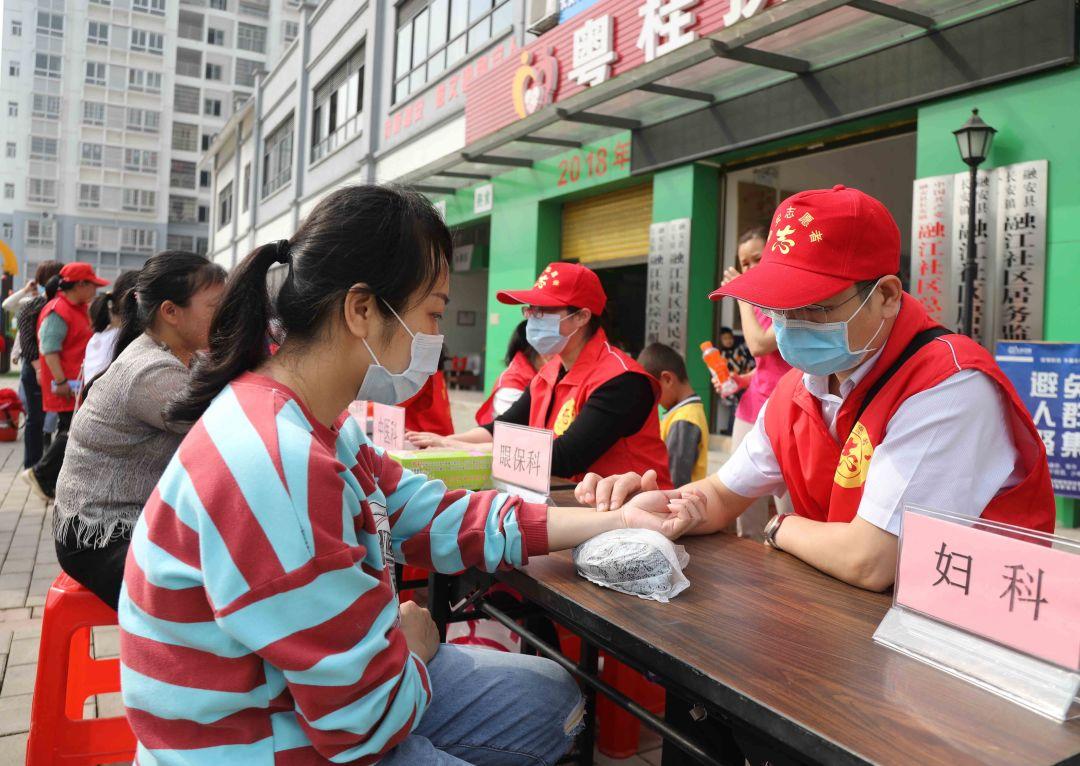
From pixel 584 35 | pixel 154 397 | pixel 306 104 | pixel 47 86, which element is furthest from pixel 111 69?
pixel 154 397

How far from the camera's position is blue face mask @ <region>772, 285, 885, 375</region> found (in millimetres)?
1556

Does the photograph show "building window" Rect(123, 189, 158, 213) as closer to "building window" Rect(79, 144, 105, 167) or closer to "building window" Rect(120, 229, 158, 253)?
"building window" Rect(120, 229, 158, 253)

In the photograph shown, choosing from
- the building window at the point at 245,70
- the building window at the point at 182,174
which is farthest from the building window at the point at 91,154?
the building window at the point at 245,70

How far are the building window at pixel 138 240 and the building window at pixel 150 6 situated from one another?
10.9 metres

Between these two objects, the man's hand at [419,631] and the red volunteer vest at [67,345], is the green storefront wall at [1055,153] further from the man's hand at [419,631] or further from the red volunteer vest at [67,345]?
the red volunteer vest at [67,345]

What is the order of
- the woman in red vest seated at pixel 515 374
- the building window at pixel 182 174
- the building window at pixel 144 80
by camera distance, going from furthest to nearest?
the building window at pixel 182 174, the building window at pixel 144 80, the woman in red vest seated at pixel 515 374

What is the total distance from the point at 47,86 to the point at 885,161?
143 ft

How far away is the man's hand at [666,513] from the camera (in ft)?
5.39

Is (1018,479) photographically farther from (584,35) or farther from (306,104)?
(306,104)

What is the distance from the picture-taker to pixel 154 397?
2.00 metres

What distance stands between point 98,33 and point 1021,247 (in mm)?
45359

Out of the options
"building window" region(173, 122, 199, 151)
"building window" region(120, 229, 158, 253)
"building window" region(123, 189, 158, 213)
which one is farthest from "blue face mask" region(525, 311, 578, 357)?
"building window" region(173, 122, 199, 151)

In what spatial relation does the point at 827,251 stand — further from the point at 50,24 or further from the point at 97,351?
the point at 50,24

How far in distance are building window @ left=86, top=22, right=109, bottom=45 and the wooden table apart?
46592mm
